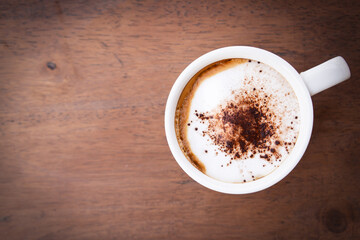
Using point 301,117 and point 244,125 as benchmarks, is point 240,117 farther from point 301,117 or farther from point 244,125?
point 301,117

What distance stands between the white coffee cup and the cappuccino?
23mm

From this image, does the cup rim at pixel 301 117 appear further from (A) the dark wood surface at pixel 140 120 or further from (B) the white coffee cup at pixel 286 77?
(A) the dark wood surface at pixel 140 120

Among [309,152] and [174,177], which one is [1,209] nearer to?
[174,177]

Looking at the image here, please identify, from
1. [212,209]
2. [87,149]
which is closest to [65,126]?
[87,149]

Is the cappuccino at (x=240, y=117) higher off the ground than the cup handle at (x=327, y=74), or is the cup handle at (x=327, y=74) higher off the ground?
the cup handle at (x=327, y=74)

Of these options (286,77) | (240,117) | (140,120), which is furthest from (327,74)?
(140,120)

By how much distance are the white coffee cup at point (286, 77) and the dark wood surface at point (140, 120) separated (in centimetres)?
15

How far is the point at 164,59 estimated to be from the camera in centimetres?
64

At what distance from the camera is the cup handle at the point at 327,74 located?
0.46m

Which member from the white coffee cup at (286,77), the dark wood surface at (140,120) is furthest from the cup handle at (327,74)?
the dark wood surface at (140,120)

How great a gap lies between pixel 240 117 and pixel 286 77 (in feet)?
0.40

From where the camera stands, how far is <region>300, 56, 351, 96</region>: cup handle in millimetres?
463

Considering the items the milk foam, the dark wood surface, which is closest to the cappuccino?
the milk foam

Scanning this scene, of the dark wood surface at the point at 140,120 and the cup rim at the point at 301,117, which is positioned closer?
the cup rim at the point at 301,117
